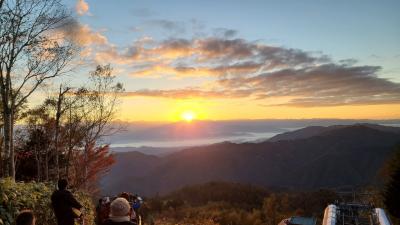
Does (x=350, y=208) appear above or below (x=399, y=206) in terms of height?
above

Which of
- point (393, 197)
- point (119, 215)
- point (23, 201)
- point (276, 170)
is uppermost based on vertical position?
point (119, 215)

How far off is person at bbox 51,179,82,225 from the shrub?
922 millimetres

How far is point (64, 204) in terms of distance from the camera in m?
8.93

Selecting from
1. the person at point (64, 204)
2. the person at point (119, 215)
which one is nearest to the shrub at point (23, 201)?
the person at point (64, 204)

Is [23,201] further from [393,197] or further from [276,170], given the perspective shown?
[276,170]

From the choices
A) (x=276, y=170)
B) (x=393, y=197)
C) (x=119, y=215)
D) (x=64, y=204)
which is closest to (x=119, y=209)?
(x=119, y=215)

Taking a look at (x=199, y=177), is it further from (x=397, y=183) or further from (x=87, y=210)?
(x=87, y=210)

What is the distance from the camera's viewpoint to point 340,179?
513 ft

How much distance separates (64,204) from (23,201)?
1.63 metres

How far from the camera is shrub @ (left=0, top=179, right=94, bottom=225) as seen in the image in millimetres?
8684

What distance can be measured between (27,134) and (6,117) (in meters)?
21.1

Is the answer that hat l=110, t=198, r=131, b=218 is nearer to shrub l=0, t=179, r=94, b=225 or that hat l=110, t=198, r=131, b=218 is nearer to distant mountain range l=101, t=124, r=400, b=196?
shrub l=0, t=179, r=94, b=225

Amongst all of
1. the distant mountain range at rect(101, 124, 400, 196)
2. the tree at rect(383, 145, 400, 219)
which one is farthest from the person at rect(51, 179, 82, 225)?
the distant mountain range at rect(101, 124, 400, 196)

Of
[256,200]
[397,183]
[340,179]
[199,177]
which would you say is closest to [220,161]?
[199,177]
